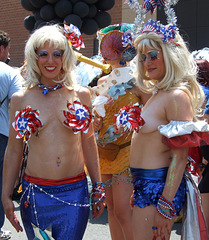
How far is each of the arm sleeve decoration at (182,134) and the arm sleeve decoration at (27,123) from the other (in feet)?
2.67

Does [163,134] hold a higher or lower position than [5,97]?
higher

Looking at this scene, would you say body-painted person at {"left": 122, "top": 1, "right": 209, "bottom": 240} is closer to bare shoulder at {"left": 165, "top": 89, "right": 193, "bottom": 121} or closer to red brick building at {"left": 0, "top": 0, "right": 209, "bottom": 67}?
bare shoulder at {"left": 165, "top": 89, "right": 193, "bottom": 121}

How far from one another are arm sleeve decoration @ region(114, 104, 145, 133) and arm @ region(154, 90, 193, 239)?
196mm

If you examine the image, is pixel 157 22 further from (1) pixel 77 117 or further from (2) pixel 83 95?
(1) pixel 77 117

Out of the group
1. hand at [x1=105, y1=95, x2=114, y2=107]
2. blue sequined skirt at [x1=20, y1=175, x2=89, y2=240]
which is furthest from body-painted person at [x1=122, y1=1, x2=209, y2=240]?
hand at [x1=105, y1=95, x2=114, y2=107]

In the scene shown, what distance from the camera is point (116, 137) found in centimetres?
347

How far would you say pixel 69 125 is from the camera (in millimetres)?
2529

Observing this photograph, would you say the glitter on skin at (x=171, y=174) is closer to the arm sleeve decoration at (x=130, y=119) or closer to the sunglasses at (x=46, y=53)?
the arm sleeve decoration at (x=130, y=119)

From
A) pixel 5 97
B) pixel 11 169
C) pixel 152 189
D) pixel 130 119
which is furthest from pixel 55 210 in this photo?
pixel 5 97

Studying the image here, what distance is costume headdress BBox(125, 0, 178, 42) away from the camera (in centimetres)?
255

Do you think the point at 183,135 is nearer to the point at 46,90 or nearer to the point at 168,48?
the point at 168,48

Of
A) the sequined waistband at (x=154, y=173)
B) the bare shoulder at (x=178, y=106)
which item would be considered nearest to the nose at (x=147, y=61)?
the bare shoulder at (x=178, y=106)

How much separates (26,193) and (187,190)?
108cm

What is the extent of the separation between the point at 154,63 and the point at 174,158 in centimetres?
64
